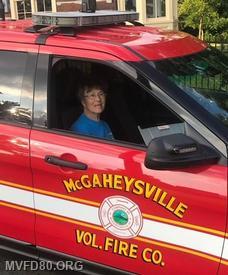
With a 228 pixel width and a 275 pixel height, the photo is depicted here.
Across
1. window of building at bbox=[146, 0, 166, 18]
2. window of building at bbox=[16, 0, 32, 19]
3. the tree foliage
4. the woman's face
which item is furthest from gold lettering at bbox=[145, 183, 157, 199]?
window of building at bbox=[16, 0, 32, 19]

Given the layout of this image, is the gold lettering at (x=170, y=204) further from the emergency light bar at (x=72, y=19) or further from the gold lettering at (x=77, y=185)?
the emergency light bar at (x=72, y=19)

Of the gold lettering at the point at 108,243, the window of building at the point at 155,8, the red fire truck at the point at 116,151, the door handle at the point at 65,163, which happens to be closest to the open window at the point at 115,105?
the red fire truck at the point at 116,151

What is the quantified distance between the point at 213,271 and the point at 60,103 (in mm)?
1387

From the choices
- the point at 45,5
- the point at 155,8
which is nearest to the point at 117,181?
the point at 155,8

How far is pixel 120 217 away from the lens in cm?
291

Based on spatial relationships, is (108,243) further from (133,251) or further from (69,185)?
(69,185)

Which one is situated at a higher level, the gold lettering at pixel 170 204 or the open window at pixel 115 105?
the open window at pixel 115 105

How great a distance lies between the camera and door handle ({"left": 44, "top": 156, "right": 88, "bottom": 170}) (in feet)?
9.83

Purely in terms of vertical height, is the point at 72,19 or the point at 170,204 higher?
the point at 72,19

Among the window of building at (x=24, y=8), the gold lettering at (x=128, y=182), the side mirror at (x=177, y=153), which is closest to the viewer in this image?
the side mirror at (x=177, y=153)

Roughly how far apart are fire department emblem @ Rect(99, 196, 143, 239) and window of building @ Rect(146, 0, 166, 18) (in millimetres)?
23035

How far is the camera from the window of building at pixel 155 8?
82.7ft

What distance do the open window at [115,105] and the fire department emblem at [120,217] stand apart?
1.56ft

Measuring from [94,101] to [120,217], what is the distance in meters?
0.87
